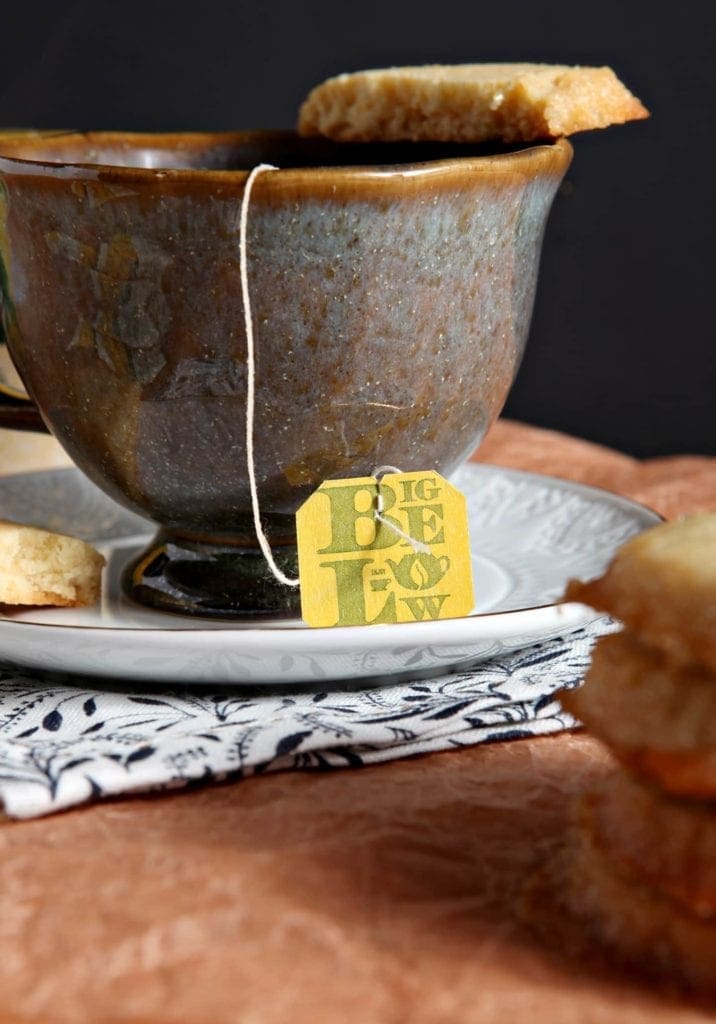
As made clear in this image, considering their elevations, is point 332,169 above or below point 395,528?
above

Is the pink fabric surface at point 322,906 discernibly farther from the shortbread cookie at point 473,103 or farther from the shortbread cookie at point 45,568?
the shortbread cookie at point 473,103

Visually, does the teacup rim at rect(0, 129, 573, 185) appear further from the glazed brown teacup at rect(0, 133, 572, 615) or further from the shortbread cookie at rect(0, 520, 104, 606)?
the shortbread cookie at rect(0, 520, 104, 606)

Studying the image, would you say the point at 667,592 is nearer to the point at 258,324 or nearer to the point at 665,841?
the point at 665,841

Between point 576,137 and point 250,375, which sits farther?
point 576,137

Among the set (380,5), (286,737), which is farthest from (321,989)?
(380,5)

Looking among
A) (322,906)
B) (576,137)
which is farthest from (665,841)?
(576,137)

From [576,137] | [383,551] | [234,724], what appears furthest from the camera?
[576,137]

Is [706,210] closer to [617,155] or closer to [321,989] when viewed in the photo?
[617,155]
